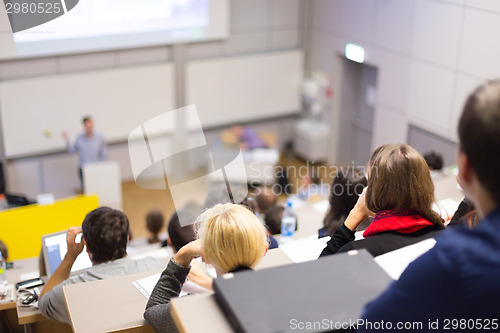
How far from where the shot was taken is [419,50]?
6.46m

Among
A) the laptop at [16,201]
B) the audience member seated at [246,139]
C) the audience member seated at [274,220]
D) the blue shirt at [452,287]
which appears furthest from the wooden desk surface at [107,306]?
the audience member seated at [246,139]

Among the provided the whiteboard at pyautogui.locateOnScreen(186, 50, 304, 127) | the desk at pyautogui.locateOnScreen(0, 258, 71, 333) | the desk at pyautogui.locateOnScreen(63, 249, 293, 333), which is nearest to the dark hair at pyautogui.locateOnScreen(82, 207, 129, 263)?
the desk at pyautogui.locateOnScreen(0, 258, 71, 333)

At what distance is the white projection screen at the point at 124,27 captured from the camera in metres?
6.62

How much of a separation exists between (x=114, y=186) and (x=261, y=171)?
6.44 ft

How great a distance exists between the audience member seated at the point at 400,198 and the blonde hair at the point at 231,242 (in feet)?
1.19

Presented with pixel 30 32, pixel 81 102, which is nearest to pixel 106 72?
pixel 81 102

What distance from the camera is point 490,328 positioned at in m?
0.98

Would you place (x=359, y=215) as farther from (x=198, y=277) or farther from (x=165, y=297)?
(x=165, y=297)

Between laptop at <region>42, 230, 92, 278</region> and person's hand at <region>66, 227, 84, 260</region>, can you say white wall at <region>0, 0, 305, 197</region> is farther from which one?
person's hand at <region>66, 227, 84, 260</region>

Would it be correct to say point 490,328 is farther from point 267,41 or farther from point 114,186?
point 267,41

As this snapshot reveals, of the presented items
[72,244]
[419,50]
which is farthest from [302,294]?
[419,50]

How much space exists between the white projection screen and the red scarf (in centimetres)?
568

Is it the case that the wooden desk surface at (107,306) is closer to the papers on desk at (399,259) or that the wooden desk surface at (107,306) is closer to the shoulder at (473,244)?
the papers on desk at (399,259)

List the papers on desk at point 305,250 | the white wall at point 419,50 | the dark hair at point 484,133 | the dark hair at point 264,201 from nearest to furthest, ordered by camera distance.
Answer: the dark hair at point 484,133, the papers on desk at point 305,250, the dark hair at point 264,201, the white wall at point 419,50
